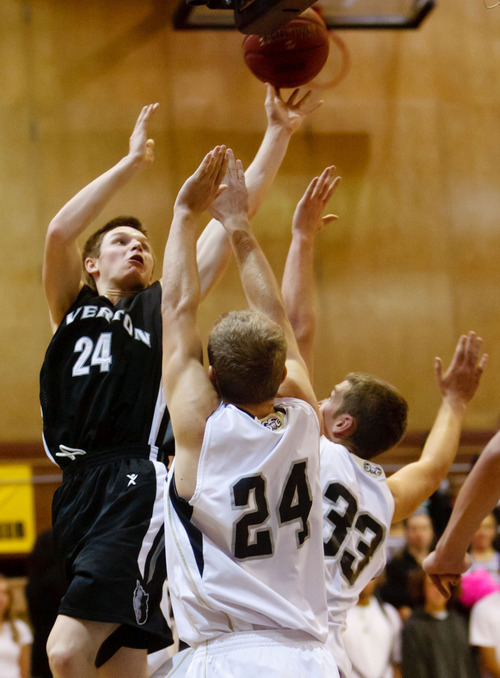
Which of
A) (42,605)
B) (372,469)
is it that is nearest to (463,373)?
(372,469)

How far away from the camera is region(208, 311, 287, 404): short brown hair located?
8.94 ft

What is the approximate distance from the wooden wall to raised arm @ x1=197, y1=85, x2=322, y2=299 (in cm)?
593

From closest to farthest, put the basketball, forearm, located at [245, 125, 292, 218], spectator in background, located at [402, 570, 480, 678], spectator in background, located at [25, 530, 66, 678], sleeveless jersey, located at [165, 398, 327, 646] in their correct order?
sleeveless jersey, located at [165, 398, 327, 646]
forearm, located at [245, 125, 292, 218]
the basketball
spectator in background, located at [25, 530, 66, 678]
spectator in background, located at [402, 570, 480, 678]

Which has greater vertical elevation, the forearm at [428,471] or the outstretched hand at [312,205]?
the outstretched hand at [312,205]

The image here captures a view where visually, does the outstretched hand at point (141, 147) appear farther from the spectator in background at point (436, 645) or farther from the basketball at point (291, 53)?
the spectator in background at point (436, 645)

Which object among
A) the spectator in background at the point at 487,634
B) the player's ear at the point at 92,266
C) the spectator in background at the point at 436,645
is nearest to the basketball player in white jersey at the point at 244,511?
the player's ear at the point at 92,266

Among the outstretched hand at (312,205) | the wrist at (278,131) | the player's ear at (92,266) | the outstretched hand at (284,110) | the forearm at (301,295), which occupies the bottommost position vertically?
the forearm at (301,295)

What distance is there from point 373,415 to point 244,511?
124cm

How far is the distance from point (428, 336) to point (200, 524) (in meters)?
8.65

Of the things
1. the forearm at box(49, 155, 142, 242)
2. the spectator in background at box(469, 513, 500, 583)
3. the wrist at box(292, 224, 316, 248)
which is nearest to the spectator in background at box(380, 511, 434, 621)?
the spectator in background at box(469, 513, 500, 583)

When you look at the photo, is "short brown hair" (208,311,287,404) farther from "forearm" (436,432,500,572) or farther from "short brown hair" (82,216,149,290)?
"short brown hair" (82,216,149,290)

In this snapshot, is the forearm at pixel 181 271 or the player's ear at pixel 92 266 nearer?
the forearm at pixel 181 271

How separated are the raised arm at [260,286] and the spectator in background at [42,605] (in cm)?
302

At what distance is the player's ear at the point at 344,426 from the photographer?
382 cm
